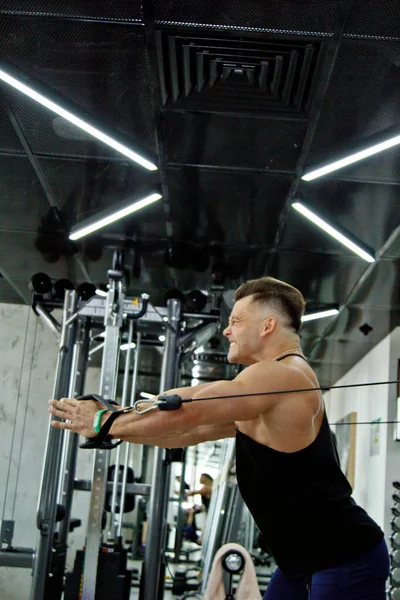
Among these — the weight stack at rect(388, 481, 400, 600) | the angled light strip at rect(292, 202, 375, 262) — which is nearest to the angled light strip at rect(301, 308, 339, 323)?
the angled light strip at rect(292, 202, 375, 262)

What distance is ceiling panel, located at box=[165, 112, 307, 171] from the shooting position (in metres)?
3.81

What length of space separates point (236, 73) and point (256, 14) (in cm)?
44

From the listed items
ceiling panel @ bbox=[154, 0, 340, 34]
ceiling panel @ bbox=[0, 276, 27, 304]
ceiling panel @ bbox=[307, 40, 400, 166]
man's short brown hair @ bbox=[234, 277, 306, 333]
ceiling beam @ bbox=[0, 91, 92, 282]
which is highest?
ceiling panel @ bbox=[154, 0, 340, 34]

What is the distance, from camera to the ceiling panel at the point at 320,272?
230 inches

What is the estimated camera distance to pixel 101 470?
4898mm

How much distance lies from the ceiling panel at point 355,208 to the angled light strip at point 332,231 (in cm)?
5

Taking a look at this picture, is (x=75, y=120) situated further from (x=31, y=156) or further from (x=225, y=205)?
(x=225, y=205)

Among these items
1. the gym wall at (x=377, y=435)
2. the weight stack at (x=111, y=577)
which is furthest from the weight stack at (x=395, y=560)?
the weight stack at (x=111, y=577)

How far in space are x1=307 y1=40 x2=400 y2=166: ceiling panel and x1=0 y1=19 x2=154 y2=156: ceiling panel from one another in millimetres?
881

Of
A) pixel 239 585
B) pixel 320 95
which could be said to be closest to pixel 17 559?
pixel 239 585

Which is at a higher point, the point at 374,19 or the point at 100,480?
the point at 374,19

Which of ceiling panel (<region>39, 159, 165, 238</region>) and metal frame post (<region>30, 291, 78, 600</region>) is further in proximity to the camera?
metal frame post (<region>30, 291, 78, 600</region>)

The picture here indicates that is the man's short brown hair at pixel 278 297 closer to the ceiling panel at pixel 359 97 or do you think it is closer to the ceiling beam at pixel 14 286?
the ceiling panel at pixel 359 97

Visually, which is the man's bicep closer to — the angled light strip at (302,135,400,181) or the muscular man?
the muscular man
